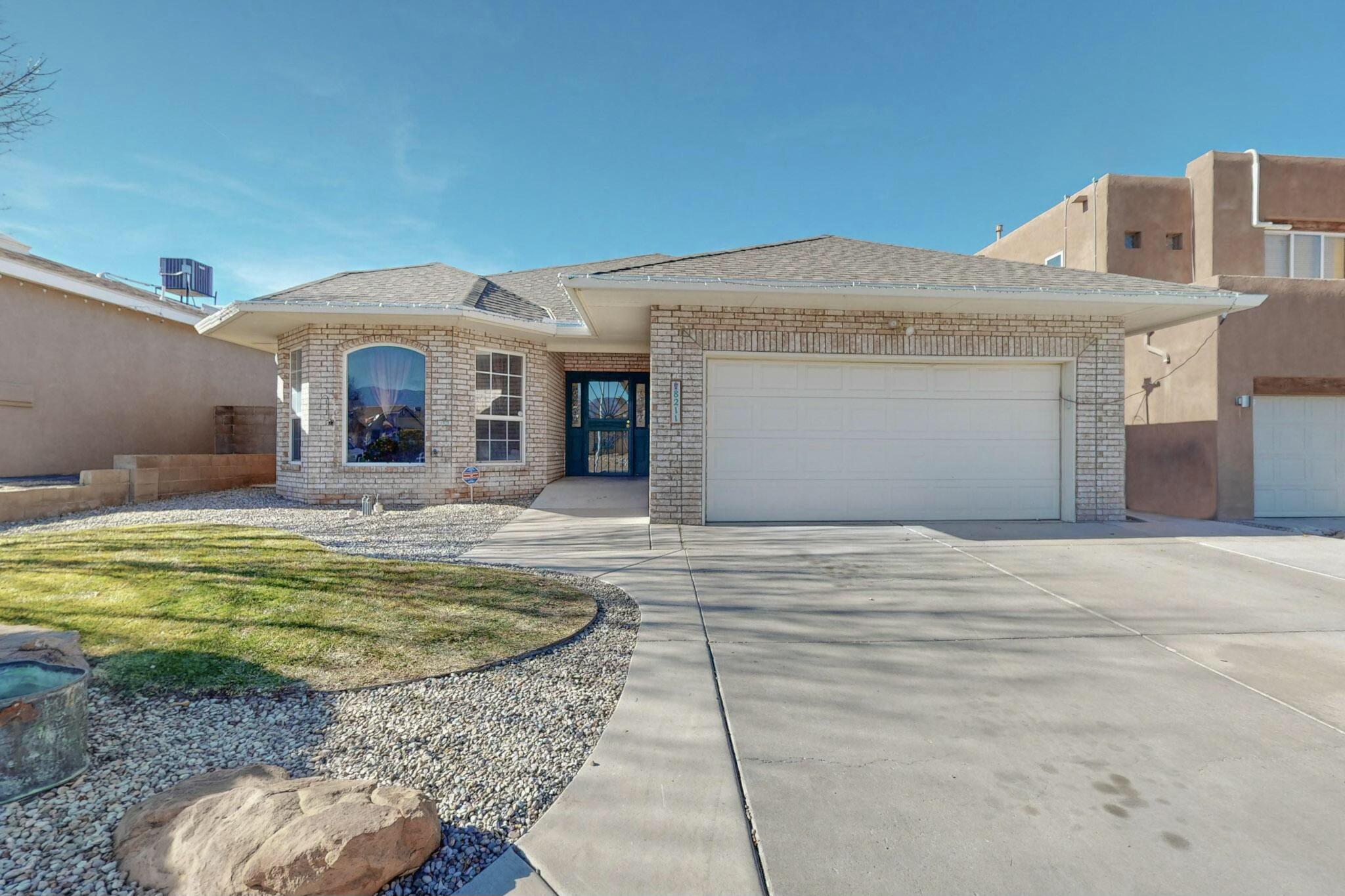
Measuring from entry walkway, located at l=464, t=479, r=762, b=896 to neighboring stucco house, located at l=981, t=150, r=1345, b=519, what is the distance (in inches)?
387

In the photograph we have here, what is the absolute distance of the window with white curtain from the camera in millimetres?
10273

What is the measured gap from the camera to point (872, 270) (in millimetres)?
7645

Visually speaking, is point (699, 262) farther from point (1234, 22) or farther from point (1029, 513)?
point (1234, 22)

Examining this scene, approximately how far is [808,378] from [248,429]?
12.3m

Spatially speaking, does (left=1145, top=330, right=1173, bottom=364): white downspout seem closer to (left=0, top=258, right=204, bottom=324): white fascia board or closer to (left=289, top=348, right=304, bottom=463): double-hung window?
(left=289, top=348, right=304, bottom=463): double-hung window

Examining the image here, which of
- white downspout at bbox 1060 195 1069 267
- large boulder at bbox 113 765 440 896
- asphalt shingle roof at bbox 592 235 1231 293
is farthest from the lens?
white downspout at bbox 1060 195 1069 267

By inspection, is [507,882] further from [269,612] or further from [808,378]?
[808,378]

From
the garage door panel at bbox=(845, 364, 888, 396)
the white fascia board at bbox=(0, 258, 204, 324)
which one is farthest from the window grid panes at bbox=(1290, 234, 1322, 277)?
the white fascia board at bbox=(0, 258, 204, 324)

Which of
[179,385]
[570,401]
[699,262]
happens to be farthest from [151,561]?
[179,385]

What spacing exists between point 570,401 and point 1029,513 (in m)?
8.90

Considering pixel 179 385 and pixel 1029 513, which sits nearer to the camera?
pixel 1029 513

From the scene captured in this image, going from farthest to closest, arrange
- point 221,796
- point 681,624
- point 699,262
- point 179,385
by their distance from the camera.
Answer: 1. point 179,385
2. point 699,262
3. point 681,624
4. point 221,796

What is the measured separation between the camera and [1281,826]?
2047mm

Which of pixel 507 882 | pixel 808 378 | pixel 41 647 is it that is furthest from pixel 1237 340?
pixel 41 647
